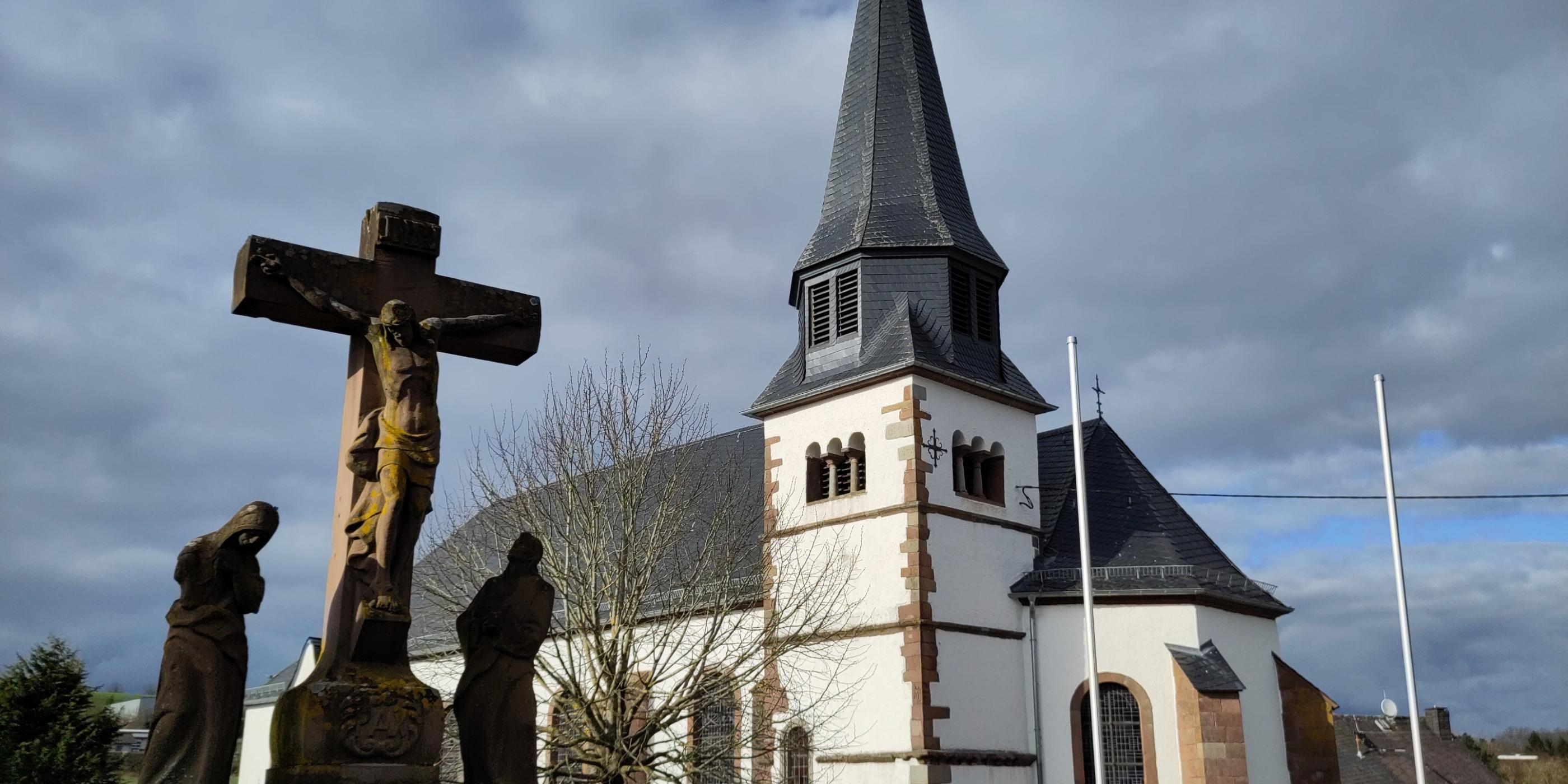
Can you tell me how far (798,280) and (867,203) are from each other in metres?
2.13

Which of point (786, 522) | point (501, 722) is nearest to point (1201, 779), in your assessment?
point (786, 522)

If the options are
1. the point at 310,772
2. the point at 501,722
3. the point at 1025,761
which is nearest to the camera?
the point at 310,772

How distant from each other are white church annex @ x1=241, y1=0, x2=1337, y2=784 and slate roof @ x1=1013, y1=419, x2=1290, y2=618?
49mm

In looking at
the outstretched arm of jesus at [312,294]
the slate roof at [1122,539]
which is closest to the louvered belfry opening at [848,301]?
the slate roof at [1122,539]

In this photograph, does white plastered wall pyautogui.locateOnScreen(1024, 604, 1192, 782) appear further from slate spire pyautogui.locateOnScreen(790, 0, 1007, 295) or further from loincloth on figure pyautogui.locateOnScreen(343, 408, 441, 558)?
loincloth on figure pyautogui.locateOnScreen(343, 408, 441, 558)

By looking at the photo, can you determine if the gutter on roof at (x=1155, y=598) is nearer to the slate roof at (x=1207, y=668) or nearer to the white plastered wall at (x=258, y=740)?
the slate roof at (x=1207, y=668)

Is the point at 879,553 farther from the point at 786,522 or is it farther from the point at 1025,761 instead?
the point at 1025,761

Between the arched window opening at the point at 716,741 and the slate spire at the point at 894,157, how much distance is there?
9090 mm

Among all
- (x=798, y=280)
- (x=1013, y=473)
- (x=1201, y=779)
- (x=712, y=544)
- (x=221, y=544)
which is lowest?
(x=1201, y=779)

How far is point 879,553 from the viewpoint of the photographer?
23.1 meters

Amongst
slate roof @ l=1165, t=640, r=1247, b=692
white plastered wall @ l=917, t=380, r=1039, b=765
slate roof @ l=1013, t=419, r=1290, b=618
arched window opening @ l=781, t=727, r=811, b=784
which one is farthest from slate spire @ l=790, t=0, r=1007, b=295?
arched window opening @ l=781, t=727, r=811, b=784

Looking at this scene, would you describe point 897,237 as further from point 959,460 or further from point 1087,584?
point 1087,584

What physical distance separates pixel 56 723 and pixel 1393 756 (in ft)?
129

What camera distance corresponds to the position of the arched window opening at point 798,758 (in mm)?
23047
